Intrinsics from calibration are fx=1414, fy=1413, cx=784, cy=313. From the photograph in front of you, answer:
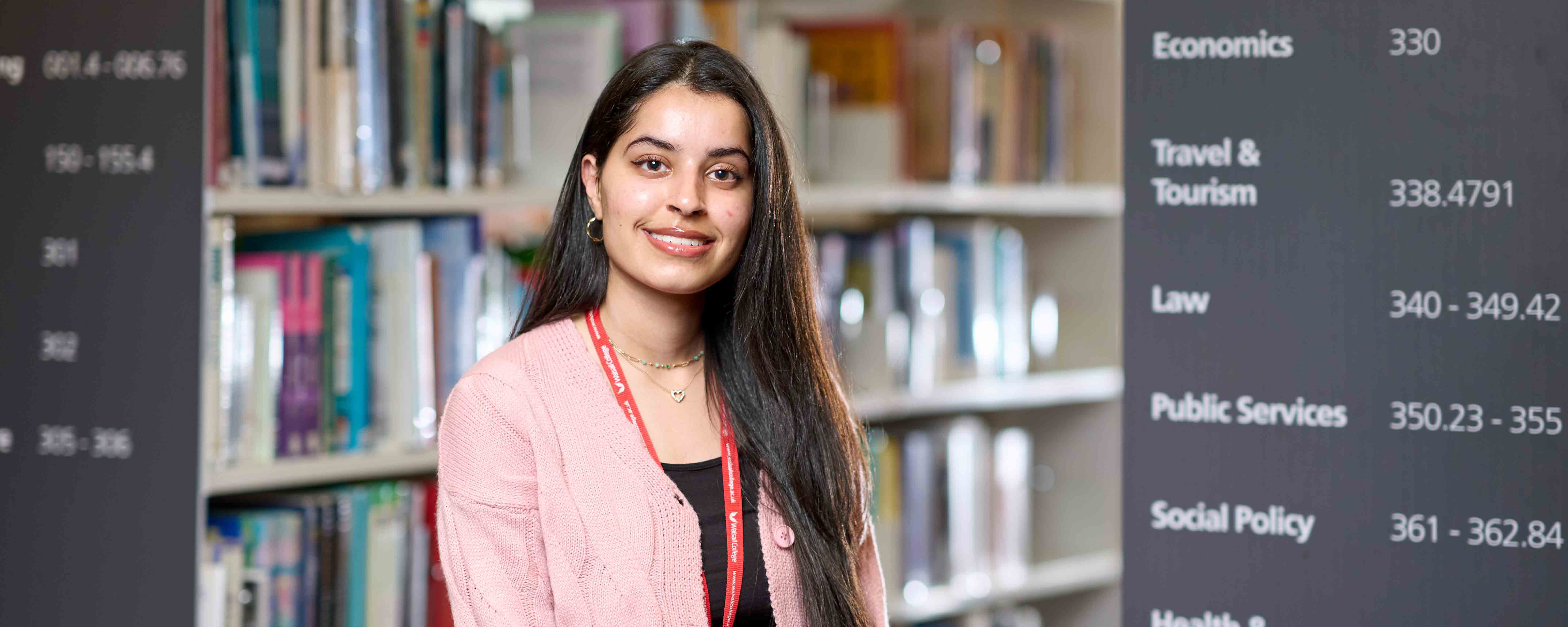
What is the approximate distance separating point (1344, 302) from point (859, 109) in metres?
1.55

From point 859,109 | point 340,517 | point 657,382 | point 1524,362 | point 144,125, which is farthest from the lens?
point 859,109

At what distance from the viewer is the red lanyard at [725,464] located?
1.34m

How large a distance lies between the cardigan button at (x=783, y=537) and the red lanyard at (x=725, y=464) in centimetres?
3

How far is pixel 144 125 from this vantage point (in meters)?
1.74

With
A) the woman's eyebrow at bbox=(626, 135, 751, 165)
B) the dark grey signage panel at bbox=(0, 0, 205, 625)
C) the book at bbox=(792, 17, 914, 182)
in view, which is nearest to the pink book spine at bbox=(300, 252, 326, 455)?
the dark grey signage panel at bbox=(0, 0, 205, 625)

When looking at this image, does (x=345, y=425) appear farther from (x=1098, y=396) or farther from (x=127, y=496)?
(x=1098, y=396)

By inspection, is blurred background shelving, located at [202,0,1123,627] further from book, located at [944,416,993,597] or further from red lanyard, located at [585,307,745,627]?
red lanyard, located at [585,307,745,627]

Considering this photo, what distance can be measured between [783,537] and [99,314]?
3.11 feet

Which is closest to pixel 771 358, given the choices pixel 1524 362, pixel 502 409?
pixel 502 409

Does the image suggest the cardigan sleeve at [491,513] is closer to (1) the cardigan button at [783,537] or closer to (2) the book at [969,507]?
(1) the cardigan button at [783,537]

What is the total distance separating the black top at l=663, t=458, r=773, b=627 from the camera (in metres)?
1.34

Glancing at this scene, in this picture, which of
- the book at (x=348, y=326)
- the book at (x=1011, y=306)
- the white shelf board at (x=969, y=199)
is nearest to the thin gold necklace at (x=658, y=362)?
the book at (x=348, y=326)

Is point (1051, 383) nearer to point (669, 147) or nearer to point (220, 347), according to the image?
point (220, 347)

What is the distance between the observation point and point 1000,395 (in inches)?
113
